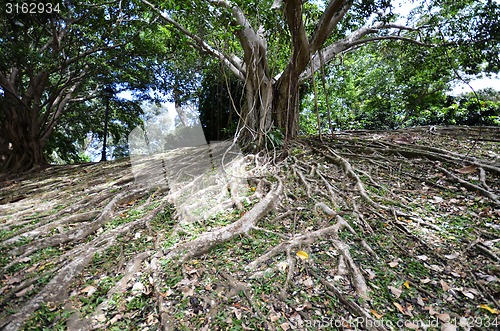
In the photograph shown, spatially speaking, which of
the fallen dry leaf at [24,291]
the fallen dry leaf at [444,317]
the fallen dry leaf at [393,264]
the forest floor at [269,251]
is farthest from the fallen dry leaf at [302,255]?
the fallen dry leaf at [24,291]

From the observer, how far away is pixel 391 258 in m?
1.86

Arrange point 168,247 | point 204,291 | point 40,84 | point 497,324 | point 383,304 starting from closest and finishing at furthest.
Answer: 1. point 497,324
2. point 383,304
3. point 204,291
4. point 168,247
5. point 40,84

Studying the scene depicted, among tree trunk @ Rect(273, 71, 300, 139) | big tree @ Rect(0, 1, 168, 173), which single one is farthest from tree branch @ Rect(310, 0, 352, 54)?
big tree @ Rect(0, 1, 168, 173)

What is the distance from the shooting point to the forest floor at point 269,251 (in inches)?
57.8

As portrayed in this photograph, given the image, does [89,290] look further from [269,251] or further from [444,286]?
[444,286]

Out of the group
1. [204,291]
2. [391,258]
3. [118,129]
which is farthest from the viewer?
[118,129]

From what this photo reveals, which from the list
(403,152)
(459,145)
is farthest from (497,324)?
(459,145)

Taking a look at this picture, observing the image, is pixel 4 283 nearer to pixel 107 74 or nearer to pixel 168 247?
pixel 168 247

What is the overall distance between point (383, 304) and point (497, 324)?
1.87 feet

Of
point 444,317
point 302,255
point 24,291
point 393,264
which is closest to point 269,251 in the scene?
point 302,255

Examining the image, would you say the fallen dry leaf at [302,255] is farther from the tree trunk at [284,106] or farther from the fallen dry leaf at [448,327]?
the tree trunk at [284,106]

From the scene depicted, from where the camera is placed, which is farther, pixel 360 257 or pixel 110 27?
pixel 110 27

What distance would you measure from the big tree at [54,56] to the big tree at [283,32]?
4.04 feet

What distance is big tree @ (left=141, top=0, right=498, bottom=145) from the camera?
134 inches
